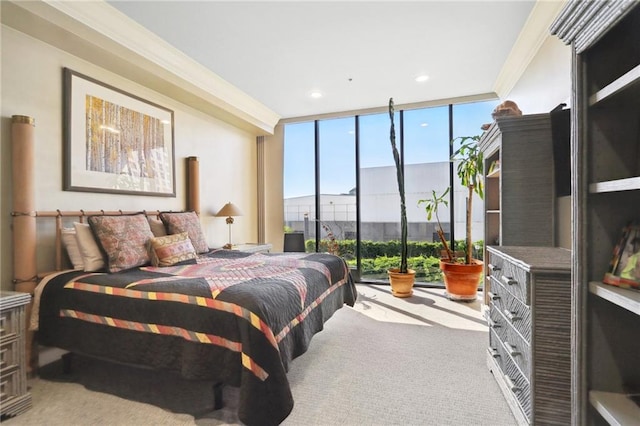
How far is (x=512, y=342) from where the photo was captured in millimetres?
1704

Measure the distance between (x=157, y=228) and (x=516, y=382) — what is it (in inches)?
123

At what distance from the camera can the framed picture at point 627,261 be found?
994 mm

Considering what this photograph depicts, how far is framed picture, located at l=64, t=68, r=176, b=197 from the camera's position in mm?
2613

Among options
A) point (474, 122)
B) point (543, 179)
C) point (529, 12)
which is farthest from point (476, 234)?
point (529, 12)

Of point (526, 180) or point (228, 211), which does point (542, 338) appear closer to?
point (526, 180)

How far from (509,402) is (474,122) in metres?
3.74

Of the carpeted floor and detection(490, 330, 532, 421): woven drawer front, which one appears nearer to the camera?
detection(490, 330, 532, 421): woven drawer front

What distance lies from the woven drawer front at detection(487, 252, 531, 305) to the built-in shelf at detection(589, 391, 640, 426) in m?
0.43

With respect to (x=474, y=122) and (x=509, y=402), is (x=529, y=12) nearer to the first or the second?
(x=474, y=122)

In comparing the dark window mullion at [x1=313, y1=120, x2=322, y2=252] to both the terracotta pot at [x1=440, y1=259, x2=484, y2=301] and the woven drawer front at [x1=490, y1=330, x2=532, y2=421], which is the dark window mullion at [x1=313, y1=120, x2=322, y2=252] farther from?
the woven drawer front at [x1=490, y1=330, x2=532, y2=421]

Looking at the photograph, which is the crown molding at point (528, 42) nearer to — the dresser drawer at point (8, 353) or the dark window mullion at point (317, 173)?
the dark window mullion at point (317, 173)

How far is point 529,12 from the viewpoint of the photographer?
98.8 inches

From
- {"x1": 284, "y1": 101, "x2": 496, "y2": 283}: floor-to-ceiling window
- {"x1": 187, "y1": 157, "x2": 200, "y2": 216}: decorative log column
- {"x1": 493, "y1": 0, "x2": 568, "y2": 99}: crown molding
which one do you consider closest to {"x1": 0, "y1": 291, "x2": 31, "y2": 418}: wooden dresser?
{"x1": 187, "y1": 157, "x2": 200, "y2": 216}: decorative log column

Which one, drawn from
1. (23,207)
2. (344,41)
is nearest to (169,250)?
(23,207)
